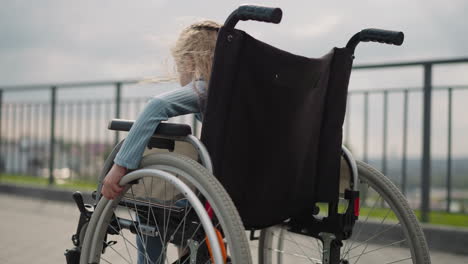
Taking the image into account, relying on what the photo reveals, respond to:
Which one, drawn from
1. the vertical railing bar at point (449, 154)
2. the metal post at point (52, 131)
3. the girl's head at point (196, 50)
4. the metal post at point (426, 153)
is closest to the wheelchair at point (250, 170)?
the girl's head at point (196, 50)

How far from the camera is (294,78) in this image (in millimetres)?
1709

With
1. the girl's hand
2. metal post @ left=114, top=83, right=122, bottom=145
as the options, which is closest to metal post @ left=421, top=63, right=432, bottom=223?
the girl's hand

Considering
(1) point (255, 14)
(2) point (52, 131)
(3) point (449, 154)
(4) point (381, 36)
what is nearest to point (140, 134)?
(1) point (255, 14)

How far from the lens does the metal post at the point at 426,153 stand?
3.79 meters

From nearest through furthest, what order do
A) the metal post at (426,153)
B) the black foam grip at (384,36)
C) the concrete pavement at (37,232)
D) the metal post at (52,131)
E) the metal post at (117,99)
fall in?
the black foam grip at (384,36) → the concrete pavement at (37,232) → the metal post at (426,153) → the metal post at (117,99) → the metal post at (52,131)

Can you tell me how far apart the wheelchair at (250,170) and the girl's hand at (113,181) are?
0.9 inches

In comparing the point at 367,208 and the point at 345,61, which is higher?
the point at 345,61

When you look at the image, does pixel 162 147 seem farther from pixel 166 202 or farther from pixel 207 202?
pixel 207 202

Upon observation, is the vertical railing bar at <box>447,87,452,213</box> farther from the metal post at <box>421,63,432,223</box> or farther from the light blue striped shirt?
the light blue striped shirt

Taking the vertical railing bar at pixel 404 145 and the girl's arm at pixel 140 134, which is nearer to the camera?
the girl's arm at pixel 140 134

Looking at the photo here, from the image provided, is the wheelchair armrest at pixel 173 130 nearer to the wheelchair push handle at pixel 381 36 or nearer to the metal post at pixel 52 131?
the wheelchair push handle at pixel 381 36

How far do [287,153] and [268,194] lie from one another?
0.15 meters

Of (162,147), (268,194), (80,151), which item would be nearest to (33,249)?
(162,147)

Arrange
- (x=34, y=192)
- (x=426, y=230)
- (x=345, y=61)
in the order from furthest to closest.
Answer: (x=34, y=192)
(x=426, y=230)
(x=345, y=61)
